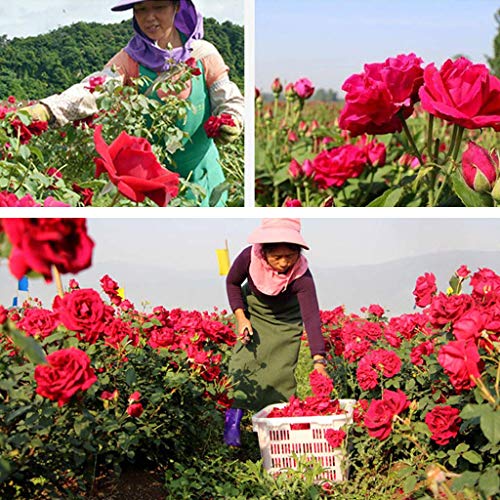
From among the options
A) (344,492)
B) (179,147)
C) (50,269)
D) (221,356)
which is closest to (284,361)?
(221,356)

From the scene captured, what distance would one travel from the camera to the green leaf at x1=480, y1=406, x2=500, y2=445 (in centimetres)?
125

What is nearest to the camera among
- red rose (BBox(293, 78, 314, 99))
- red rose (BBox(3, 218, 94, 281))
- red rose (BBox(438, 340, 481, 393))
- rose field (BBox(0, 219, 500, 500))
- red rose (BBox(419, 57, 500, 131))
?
red rose (BBox(3, 218, 94, 281))

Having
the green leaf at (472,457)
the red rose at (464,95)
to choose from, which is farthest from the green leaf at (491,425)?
the red rose at (464,95)

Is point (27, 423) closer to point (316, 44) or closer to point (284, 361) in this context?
point (284, 361)

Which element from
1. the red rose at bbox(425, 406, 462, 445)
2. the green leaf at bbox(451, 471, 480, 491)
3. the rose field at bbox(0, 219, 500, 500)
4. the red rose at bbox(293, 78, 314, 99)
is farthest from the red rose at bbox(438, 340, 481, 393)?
the red rose at bbox(293, 78, 314, 99)

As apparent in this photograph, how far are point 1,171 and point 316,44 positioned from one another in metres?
0.83

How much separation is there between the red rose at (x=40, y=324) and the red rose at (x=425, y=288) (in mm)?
803

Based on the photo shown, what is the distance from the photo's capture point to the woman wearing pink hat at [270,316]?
74.5 inches

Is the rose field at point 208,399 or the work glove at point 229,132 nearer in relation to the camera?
the rose field at point 208,399

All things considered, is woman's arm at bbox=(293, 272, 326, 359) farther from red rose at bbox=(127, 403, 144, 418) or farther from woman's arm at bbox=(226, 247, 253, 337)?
red rose at bbox=(127, 403, 144, 418)

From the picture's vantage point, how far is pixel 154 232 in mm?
1905

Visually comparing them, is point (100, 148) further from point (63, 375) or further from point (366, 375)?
point (366, 375)

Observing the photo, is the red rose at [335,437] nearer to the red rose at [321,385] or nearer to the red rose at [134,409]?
the red rose at [321,385]

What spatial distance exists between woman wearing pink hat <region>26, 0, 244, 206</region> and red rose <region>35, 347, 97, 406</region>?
48cm
